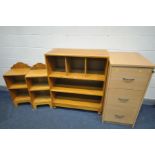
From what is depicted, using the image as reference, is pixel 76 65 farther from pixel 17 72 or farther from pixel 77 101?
pixel 17 72

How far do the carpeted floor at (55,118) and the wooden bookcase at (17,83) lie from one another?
0.55ft

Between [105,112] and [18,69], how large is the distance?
1706mm

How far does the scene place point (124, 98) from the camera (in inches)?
57.4

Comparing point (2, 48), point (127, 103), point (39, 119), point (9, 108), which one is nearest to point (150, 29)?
point (127, 103)

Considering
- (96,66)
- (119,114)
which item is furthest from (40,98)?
(119,114)

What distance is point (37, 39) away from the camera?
1874 millimetres

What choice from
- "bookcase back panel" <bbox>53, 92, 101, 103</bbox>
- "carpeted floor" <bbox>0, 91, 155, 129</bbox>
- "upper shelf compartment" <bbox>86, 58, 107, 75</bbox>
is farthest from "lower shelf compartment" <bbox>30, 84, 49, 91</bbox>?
"upper shelf compartment" <bbox>86, 58, 107, 75</bbox>

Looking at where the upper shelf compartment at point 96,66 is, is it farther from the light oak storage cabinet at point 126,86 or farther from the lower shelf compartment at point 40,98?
the lower shelf compartment at point 40,98

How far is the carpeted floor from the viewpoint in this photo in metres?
1.70

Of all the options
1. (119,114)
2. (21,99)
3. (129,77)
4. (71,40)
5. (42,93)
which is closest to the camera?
(129,77)

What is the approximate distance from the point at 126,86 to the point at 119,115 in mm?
521

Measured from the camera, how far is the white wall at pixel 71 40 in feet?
5.33
